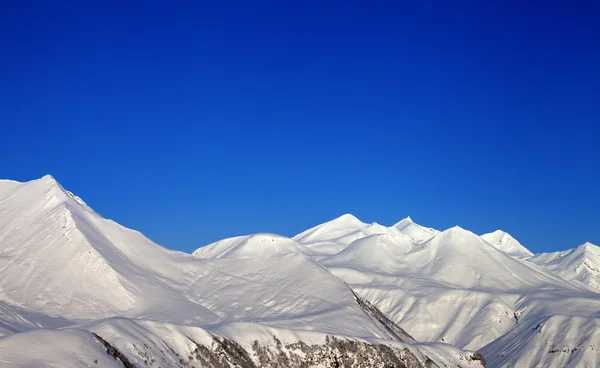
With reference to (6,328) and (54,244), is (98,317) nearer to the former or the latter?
(54,244)

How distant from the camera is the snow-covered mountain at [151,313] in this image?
97812 mm

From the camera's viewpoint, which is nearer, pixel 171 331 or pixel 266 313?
pixel 171 331

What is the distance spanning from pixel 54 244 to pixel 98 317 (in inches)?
1221

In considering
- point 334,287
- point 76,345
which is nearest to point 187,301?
point 334,287

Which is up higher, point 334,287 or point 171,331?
point 334,287

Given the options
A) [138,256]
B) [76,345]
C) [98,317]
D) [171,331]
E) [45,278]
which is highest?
[138,256]

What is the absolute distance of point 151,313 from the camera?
16062cm

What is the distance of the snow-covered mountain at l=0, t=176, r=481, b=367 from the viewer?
97812 mm

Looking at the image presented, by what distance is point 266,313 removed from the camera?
574ft

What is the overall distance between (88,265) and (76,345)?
3606 inches

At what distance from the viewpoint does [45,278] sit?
16750 cm

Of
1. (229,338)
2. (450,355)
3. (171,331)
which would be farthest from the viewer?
Answer: (450,355)

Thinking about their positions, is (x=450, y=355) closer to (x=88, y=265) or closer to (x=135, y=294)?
(x=135, y=294)

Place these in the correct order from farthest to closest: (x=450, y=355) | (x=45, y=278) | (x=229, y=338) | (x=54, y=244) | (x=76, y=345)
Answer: (x=54, y=244)
(x=45, y=278)
(x=450, y=355)
(x=229, y=338)
(x=76, y=345)
